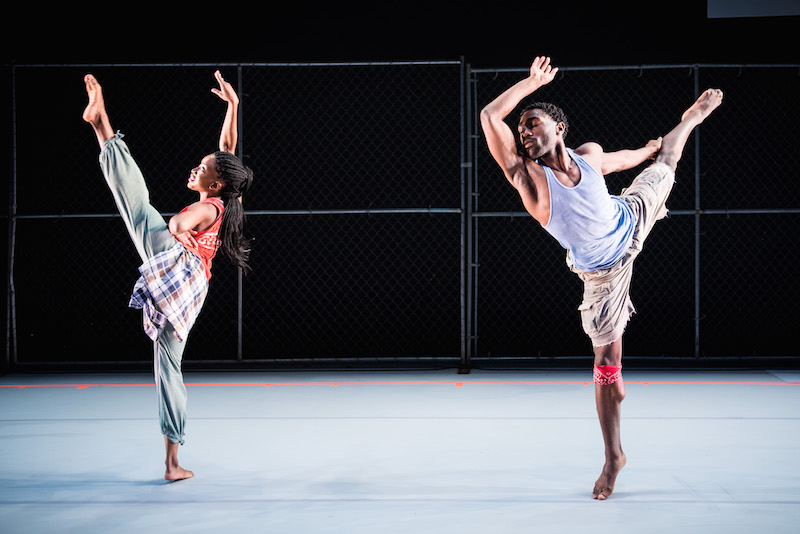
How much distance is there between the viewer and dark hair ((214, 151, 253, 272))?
324 centimetres

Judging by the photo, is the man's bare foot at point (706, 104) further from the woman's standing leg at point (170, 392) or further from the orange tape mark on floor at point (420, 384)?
the orange tape mark on floor at point (420, 384)

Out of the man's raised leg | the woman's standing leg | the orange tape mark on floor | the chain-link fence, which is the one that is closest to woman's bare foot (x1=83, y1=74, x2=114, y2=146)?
the woman's standing leg

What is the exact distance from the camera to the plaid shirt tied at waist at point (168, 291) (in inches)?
122

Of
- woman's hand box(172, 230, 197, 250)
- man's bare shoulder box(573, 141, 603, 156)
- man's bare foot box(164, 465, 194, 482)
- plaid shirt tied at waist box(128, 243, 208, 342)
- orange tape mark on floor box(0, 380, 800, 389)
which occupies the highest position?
man's bare shoulder box(573, 141, 603, 156)

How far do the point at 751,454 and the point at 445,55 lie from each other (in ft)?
12.2

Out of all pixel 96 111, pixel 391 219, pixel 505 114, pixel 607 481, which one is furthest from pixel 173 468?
pixel 391 219

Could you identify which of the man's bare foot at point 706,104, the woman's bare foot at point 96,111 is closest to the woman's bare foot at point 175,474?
the woman's bare foot at point 96,111

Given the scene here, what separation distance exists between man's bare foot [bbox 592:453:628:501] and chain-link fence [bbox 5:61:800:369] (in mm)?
2930

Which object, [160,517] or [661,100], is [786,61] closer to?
[661,100]

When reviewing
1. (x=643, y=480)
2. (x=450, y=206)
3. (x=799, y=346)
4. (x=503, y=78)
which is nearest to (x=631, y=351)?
(x=799, y=346)

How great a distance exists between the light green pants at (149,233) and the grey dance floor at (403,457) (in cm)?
31

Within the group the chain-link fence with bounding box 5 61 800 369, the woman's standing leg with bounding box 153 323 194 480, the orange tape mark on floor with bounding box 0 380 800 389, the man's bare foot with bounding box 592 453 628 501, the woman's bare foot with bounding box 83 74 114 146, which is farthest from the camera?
the chain-link fence with bounding box 5 61 800 369

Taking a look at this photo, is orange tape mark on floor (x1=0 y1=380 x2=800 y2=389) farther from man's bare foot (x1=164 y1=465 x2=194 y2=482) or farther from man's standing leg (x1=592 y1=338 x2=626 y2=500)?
man's standing leg (x1=592 y1=338 x2=626 y2=500)

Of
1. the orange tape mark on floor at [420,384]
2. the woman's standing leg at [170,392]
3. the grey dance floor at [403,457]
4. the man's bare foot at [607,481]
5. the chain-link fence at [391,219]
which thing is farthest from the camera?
the chain-link fence at [391,219]
